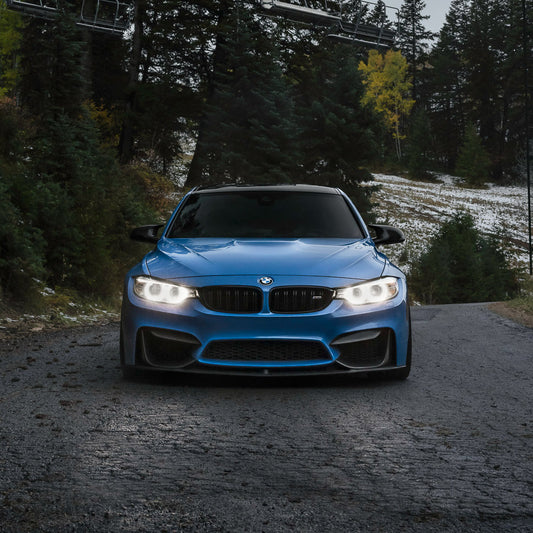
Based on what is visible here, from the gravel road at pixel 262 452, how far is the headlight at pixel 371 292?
2.32ft

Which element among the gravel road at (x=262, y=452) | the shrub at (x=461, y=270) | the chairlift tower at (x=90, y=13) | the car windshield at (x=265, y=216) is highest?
the chairlift tower at (x=90, y=13)

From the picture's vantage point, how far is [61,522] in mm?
3137

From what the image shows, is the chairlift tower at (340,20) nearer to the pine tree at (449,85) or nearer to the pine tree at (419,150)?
the pine tree at (419,150)

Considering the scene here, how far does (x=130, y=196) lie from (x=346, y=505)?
50.5 ft

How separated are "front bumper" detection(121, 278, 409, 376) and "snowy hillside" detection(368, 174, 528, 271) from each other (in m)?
41.8

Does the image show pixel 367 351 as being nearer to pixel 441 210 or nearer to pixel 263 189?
pixel 263 189

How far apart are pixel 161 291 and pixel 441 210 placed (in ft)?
202

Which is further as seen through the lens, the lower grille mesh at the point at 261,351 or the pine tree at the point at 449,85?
the pine tree at the point at 449,85

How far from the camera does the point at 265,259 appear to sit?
6.27 meters

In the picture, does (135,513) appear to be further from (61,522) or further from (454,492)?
(454,492)

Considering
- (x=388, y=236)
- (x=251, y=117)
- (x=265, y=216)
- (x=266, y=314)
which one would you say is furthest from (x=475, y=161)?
(x=266, y=314)

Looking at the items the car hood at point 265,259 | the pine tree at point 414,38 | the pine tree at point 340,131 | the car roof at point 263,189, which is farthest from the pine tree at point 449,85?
the car hood at point 265,259

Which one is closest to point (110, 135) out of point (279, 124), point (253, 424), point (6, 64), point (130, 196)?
point (279, 124)

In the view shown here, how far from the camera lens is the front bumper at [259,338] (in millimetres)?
5898
